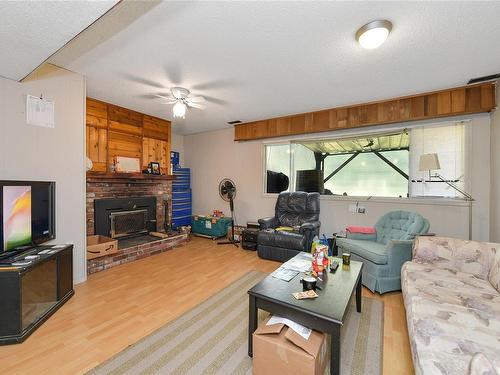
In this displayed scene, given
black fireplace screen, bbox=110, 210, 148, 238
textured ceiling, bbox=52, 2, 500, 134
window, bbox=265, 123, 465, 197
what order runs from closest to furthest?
textured ceiling, bbox=52, 2, 500, 134, window, bbox=265, 123, 465, 197, black fireplace screen, bbox=110, 210, 148, 238

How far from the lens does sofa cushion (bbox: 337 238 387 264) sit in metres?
2.45

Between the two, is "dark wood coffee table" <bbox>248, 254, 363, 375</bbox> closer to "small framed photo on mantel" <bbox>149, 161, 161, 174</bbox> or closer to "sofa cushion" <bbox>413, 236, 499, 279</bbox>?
"sofa cushion" <bbox>413, 236, 499, 279</bbox>

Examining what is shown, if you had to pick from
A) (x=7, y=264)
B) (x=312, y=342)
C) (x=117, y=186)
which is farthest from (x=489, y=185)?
(x=117, y=186)

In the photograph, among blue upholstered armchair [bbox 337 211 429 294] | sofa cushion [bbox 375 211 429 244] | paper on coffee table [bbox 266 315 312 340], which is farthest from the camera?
sofa cushion [bbox 375 211 429 244]

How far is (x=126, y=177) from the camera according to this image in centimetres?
371

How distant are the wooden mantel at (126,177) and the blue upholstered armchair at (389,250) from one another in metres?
3.26

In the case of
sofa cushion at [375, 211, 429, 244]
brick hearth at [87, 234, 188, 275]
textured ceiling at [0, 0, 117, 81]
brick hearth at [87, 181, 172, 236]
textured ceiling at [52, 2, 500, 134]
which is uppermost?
textured ceiling at [52, 2, 500, 134]

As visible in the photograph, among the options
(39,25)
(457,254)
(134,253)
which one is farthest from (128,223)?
(457,254)

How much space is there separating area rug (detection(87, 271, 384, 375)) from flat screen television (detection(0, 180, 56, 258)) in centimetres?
132

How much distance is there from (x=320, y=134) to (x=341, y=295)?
9.83 feet

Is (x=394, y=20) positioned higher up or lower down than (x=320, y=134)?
higher up

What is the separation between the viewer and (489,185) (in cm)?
283

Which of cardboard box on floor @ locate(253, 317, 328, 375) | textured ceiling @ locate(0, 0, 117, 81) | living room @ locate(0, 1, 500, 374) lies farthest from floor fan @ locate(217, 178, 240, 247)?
textured ceiling @ locate(0, 0, 117, 81)

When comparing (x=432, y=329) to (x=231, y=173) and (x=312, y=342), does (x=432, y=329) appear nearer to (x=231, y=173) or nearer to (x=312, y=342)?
(x=312, y=342)
